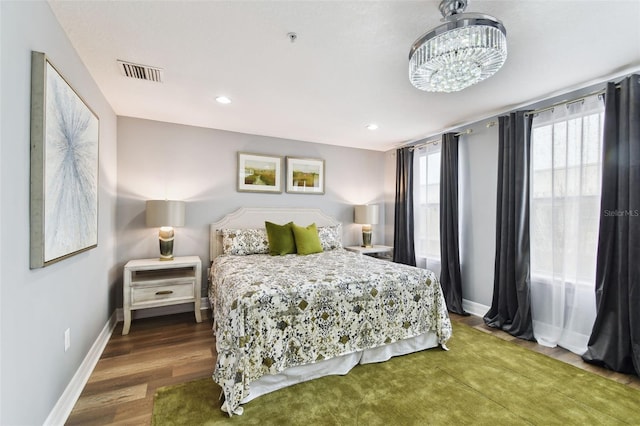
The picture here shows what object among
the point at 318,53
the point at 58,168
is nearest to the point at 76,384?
the point at 58,168

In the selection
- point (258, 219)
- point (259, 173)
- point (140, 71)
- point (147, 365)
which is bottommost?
point (147, 365)

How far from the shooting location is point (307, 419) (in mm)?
1697

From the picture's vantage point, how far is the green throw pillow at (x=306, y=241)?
3.52 m

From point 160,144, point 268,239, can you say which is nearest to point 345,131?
point 268,239

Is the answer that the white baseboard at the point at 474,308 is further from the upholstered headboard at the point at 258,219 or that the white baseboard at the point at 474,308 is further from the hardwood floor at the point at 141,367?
the hardwood floor at the point at 141,367

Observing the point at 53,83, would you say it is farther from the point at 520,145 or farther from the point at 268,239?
the point at 520,145

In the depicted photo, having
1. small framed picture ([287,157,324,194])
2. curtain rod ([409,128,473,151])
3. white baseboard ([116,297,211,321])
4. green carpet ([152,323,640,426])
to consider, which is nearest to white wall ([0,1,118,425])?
green carpet ([152,323,640,426])

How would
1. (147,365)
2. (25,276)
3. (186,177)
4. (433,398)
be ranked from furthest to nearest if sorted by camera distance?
(186,177)
(147,365)
(433,398)
(25,276)

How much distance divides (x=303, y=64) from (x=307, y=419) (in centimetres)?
241

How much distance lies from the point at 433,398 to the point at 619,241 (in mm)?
1933

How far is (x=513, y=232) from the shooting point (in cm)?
296

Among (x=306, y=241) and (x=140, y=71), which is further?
(x=306, y=241)

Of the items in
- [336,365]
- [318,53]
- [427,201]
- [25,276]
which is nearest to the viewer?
[25,276]

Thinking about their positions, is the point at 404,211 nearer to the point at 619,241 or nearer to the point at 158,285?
the point at 619,241
